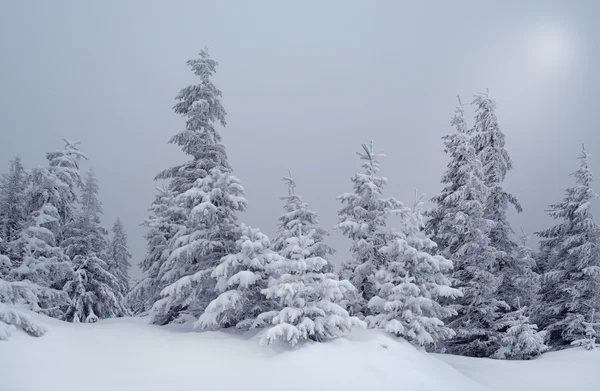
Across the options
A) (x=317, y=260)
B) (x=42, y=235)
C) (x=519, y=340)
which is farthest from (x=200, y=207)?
(x=519, y=340)

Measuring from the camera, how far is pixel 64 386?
7.36 meters

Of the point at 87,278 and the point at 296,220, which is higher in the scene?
the point at 296,220

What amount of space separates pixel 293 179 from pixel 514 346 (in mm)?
13581

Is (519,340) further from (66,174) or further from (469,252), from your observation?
(66,174)

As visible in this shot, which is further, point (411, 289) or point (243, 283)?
point (411, 289)

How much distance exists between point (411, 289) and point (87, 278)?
19892 mm

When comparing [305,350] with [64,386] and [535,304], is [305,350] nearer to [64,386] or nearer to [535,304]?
[64,386]

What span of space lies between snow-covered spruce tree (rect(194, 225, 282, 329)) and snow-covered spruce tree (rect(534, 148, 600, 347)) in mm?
17058

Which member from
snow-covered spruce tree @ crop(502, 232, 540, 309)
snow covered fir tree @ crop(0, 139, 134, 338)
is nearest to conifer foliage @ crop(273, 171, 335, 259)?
snow covered fir tree @ crop(0, 139, 134, 338)

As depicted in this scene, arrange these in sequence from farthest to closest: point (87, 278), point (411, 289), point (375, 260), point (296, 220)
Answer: point (87, 278), point (375, 260), point (296, 220), point (411, 289)

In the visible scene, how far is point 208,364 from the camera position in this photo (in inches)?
378

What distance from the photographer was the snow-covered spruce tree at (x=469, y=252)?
19.0 m

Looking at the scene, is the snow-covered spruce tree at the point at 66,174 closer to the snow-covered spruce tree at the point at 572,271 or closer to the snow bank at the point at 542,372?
the snow bank at the point at 542,372

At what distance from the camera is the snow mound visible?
7.84m
